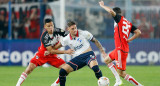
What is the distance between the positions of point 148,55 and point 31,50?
5.46 metres

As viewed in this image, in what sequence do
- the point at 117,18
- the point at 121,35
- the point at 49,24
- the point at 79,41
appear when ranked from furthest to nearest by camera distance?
the point at 121,35 < the point at 117,18 < the point at 49,24 < the point at 79,41

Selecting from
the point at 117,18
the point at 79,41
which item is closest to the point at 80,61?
the point at 79,41

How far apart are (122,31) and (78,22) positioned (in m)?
9.21

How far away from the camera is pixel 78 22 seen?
801 inches

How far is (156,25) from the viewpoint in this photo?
2055 centimetres

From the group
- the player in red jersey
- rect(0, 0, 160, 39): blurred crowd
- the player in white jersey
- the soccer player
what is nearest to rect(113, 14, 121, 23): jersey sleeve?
the player in red jersey

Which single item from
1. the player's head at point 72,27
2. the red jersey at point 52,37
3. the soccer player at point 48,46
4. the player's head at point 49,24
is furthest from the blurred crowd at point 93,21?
the player's head at point 72,27

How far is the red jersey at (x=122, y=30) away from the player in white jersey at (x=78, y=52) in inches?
48.7

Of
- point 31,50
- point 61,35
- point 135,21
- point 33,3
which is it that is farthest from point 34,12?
point 61,35

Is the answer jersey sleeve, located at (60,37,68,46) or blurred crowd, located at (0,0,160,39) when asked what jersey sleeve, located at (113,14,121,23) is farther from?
blurred crowd, located at (0,0,160,39)

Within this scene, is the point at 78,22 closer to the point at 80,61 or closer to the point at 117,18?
the point at 117,18

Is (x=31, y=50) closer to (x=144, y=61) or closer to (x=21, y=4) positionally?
(x=21, y=4)

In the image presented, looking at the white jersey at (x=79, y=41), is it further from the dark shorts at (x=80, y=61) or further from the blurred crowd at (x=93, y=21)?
the blurred crowd at (x=93, y=21)

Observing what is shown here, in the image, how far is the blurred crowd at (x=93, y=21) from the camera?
66.5 feet
